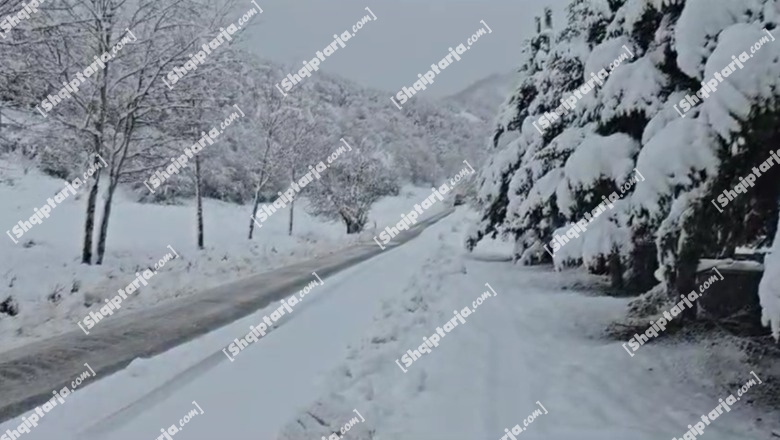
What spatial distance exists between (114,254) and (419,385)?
49.9ft

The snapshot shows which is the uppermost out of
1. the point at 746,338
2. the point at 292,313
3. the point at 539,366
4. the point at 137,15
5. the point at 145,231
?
the point at 137,15

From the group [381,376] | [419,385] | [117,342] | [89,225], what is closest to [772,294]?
[419,385]

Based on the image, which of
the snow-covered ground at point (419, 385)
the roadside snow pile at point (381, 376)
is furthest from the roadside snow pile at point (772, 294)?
the roadside snow pile at point (381, 376)

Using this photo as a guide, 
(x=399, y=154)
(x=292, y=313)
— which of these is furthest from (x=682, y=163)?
(x=399, y=154)

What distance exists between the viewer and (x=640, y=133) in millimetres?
7684

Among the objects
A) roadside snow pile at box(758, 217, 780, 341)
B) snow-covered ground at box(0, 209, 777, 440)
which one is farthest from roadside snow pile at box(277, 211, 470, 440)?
roadside snow pile at box(758, 217, 780, 341)

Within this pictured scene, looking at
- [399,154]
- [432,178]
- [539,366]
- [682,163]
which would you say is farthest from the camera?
[432,178]

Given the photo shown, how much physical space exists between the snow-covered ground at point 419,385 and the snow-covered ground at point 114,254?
3152 millimetres

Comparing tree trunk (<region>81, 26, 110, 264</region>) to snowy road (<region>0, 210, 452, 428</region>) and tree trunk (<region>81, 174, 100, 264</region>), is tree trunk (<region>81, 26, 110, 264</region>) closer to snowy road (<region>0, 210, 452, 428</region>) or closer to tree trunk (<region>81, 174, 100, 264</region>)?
tree trunk (<region>81, 174, 100, 264</region>)

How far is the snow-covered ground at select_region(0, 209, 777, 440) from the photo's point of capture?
457 cm

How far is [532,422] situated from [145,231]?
2209 cm

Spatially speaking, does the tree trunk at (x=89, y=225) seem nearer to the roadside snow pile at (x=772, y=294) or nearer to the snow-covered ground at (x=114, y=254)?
the snow-covered ground at (x=114, y=254)

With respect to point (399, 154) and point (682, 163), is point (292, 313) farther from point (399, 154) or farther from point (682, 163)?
point (399, 154)

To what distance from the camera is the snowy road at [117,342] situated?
5438mm
